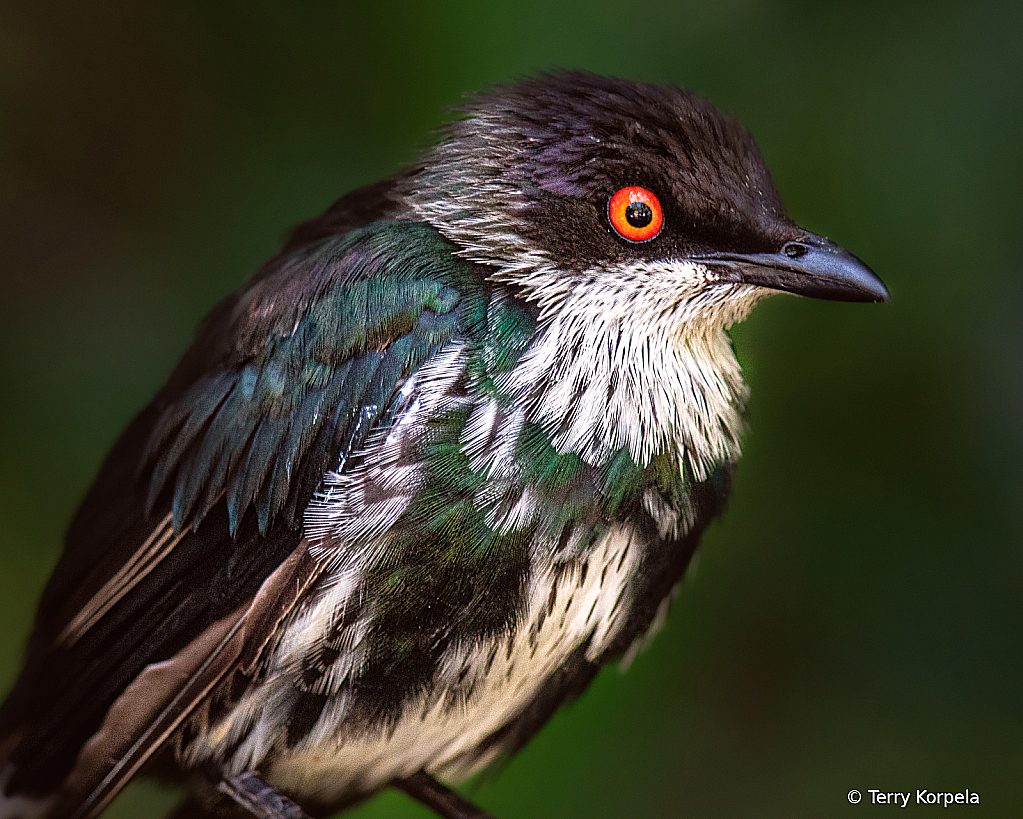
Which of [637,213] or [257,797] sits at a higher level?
[637,213]

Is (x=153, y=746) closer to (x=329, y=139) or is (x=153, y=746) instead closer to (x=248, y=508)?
(x=248, y=508)

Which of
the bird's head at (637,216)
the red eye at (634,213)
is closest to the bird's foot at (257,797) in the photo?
the bird's head at (637,216)

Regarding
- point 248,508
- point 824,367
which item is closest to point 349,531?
point 248,508

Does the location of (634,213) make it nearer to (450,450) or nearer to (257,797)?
(450,450)

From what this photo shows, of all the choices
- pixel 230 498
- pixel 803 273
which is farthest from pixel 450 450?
pixel 803 273

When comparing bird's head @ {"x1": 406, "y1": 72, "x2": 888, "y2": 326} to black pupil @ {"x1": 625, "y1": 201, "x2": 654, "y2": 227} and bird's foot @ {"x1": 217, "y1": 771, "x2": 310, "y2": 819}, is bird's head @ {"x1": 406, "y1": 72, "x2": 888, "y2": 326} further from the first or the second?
bird's foot @ {"x1": 217, "y1": 771, "x2": 310, "y2": 819}

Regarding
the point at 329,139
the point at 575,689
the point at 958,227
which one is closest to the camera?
the point at 575,689

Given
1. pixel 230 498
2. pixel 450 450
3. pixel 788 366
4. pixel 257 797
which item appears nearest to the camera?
pixel 450 450
